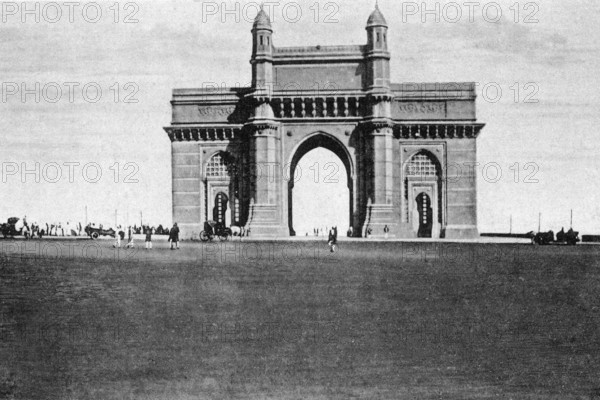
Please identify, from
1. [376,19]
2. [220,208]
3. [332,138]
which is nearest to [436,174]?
[332,138]

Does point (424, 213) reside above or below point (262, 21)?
below

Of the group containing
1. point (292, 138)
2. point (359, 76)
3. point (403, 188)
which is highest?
point (359, 76)

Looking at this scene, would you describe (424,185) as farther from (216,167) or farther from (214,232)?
(214,232)

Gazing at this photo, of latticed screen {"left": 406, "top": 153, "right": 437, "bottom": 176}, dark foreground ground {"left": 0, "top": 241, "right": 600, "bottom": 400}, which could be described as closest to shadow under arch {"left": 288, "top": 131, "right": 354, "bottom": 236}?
latticed screen {"left": 406, "top": 153, "right": 437, "bottom": 176}

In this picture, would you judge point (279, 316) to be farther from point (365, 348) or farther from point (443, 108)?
point (443, 108)

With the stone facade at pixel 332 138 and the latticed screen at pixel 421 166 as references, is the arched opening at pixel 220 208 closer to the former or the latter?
the stone facade at pixel 332 138

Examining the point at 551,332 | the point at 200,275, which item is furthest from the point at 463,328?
the point at 200,275
